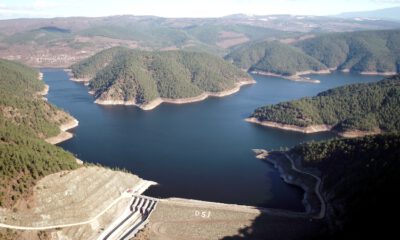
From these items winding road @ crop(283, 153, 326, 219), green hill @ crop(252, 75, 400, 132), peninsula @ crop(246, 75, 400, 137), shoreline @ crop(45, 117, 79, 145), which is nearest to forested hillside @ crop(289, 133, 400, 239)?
winding road @ crop(283, 153, 326, 219)

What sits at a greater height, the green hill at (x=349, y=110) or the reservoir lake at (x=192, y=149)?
the green hill at (x=349, y=110)

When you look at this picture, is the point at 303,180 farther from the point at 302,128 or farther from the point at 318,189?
the point at 302,128

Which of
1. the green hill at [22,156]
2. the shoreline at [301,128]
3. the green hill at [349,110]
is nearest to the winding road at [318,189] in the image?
the shoreline at [301,128]

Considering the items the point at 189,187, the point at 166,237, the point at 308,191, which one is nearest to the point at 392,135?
the point at 308,191

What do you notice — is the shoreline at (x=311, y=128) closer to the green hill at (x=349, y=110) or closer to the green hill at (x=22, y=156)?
the green hill at (x=349, y=110)

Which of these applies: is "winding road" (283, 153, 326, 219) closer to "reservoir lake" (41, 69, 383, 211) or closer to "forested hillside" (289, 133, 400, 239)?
"forested hillside" (289, 133, 400, 239)

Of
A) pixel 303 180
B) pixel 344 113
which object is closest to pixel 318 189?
pixel 303 180
